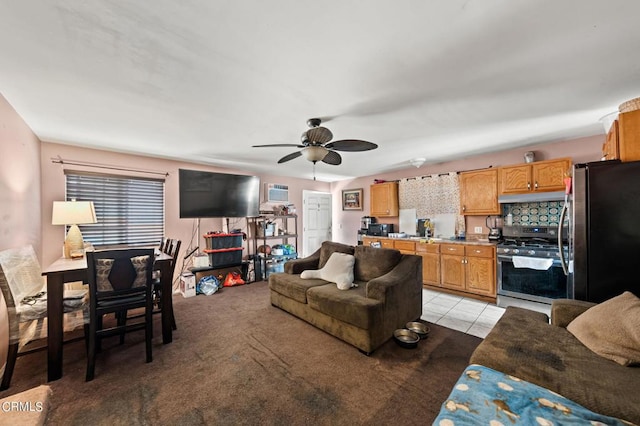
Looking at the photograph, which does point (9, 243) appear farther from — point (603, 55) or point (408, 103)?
point (603, 55)

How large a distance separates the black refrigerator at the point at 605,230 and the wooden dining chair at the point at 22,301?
13.4 feet

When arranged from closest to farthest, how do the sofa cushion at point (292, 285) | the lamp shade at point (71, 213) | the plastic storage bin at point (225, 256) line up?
the lamp shade at point (71, 213) < the sofa cushion at point (292, 285) < the plastic storage bin at point (225, 256)

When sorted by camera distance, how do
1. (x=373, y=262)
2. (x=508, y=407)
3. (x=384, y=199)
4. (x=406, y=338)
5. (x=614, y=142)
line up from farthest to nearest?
(x=384, y=199) < (x=373, y=262) < (x=406, y=338) < (x=614, y=142) < (x=508, y=407)

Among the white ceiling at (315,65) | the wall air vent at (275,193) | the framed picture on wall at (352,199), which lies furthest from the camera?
the framed picture on wall at (352,199)

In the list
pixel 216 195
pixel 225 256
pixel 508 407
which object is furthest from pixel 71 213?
pixel 508 407

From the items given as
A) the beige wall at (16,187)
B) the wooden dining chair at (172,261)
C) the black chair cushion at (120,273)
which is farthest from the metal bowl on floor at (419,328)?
the beige wall at (16,187)

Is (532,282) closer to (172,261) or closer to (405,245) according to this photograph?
(405,245)

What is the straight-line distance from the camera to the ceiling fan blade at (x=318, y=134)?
232 cm

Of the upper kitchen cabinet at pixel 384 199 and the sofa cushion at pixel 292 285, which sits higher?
the upper kitchen cabinet at pixel 384 199

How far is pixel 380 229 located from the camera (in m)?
5.33

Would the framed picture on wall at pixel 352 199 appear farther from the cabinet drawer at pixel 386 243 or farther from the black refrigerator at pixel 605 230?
the black refrigerator at pixel 605 230

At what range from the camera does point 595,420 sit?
2.98ft

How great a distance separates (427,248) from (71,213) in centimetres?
500

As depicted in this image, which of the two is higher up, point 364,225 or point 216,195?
point 216,195
